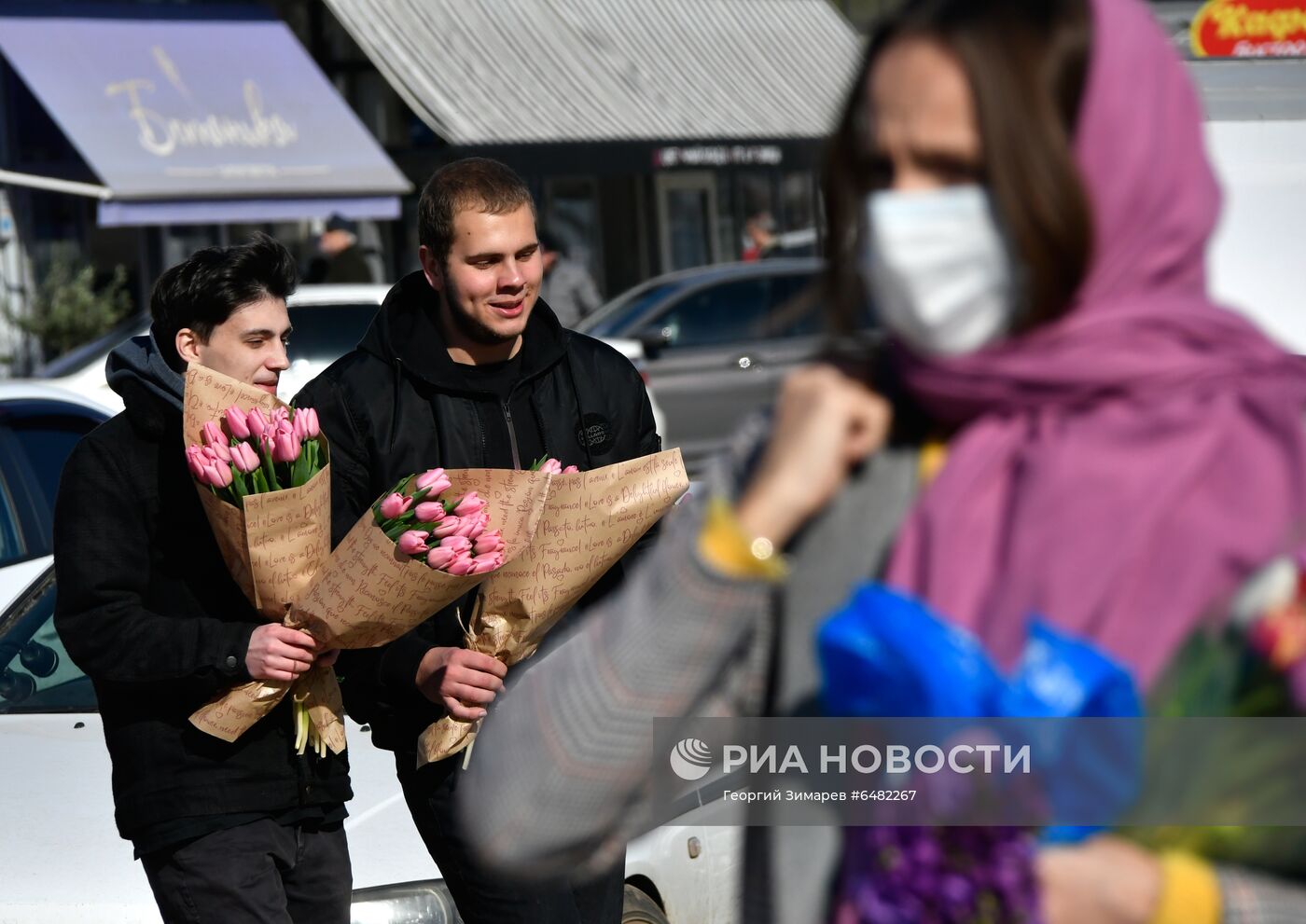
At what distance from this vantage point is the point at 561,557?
3.39 m

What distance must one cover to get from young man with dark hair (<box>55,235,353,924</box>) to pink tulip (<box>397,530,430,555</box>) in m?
0.31

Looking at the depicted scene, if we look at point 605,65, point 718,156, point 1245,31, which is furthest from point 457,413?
point 605,65

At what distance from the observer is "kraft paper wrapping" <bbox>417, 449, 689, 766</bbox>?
336 cm

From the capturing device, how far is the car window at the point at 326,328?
1193 cm

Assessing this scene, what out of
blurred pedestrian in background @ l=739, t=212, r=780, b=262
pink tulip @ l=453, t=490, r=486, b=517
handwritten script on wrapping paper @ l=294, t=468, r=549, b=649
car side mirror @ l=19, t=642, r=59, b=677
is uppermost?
pink tulip @ l=453, t=490, r=486, b=517

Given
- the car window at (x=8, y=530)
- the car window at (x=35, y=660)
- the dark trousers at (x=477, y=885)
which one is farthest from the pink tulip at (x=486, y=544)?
the car window at (x=8, y=530)

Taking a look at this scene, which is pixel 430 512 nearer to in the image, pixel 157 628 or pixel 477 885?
pixel 157 628

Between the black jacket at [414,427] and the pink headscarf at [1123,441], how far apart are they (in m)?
2.12

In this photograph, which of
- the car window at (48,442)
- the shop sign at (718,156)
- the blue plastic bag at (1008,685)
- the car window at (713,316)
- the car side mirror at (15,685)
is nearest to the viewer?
the blue plastic bag at (1008,685)

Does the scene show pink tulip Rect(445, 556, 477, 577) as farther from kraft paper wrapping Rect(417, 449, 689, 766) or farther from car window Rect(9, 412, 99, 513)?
car window Rect(9, 412, 99, 513)

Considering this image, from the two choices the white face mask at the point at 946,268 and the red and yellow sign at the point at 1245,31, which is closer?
the white face mask at the point at 946,268

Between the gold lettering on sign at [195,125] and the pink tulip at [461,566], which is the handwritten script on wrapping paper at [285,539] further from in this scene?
the gold lettering on sign at [195,125]

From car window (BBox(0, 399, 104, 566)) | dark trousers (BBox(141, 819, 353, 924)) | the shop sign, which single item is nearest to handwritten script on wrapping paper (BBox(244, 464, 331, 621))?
dark trousers (BBox(141, 819, 353, 924))

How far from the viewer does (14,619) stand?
5.02m
